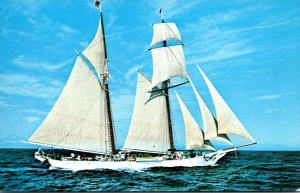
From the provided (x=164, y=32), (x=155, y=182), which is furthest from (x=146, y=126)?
(x=155, y=182)

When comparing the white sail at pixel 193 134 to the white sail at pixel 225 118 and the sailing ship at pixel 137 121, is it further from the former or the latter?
the white sail at pixel 225 118

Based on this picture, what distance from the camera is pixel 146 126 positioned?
60.8ft

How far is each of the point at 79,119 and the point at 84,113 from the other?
0.38 metres

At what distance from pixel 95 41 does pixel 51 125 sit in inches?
166

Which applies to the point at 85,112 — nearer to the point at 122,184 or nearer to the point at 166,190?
Result: the point at 122,184

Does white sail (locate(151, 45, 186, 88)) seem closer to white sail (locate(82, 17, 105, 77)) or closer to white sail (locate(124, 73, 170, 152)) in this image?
white sail (locate(124, 73, 170, 152))

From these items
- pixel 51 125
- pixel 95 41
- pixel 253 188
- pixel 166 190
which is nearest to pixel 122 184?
pixel 166 190

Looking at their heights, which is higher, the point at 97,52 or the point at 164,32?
the point at 164,32

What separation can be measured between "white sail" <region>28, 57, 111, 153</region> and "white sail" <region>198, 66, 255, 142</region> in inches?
207

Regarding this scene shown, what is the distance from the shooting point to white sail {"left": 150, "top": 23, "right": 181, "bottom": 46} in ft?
58.0

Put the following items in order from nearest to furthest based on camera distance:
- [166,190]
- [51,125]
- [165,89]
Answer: [166,190], [51,125], [165,89]

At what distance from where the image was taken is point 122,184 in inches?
507

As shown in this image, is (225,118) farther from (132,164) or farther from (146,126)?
(132,164)

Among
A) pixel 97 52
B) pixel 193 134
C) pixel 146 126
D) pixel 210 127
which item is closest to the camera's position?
pixel 210 127
